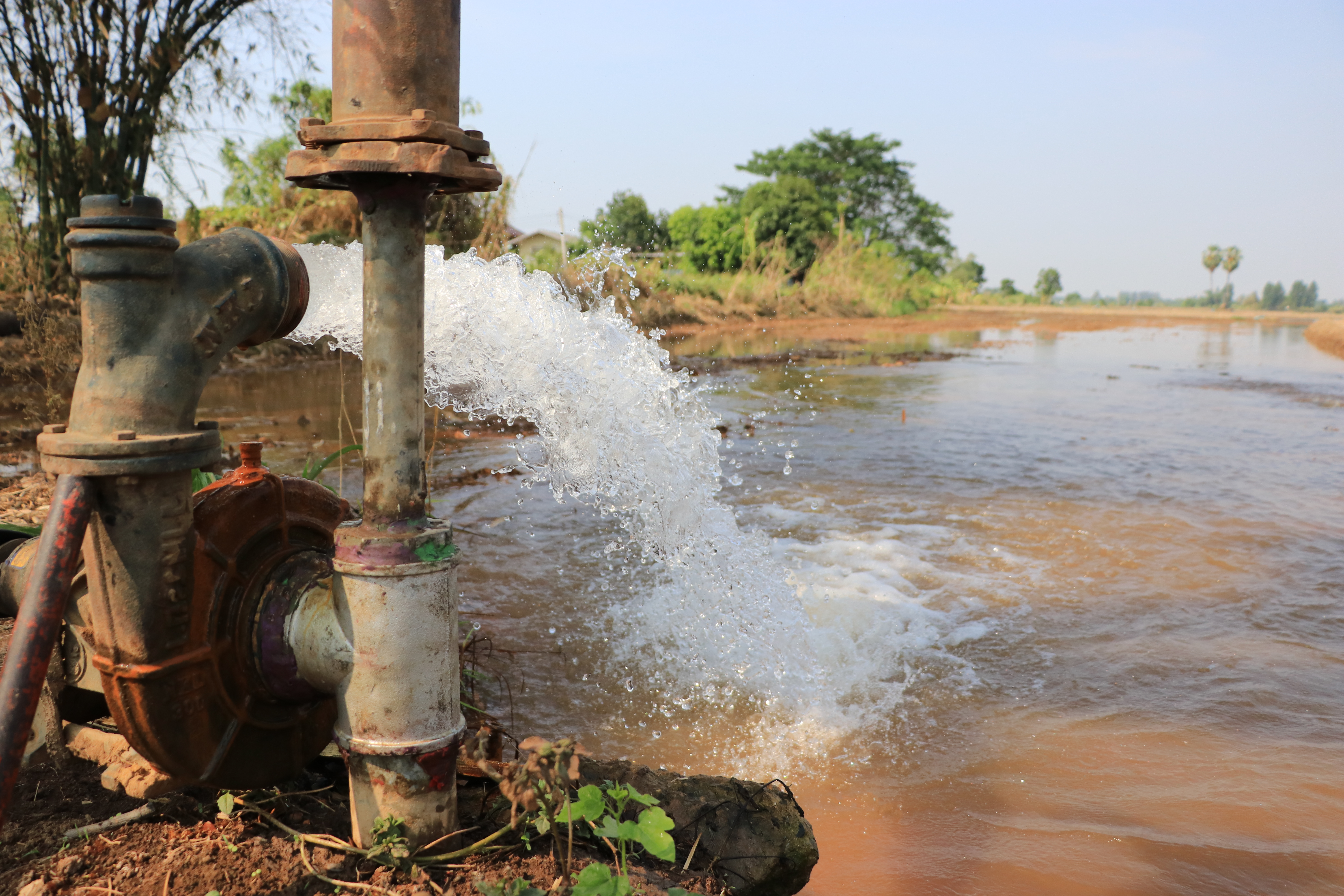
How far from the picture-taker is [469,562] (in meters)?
4.30

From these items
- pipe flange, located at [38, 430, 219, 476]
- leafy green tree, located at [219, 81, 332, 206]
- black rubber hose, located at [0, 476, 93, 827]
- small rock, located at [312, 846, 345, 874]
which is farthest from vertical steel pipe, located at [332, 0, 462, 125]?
leafy green tree, located at [219, 81, 332, 206]

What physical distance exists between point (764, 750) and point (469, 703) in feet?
3.16

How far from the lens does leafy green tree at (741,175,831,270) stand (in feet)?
126

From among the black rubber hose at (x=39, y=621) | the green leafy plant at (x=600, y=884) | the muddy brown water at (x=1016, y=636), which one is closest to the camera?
the black rubber hose at (x=39, y=621)

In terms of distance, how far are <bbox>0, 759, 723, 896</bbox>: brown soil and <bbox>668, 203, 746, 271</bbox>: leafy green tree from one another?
110ft

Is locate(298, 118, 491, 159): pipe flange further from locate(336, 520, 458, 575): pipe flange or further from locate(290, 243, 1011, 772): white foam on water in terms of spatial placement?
locate(290, 243, 1011, 772): white foam on water

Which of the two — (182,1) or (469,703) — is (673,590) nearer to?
(469,703)

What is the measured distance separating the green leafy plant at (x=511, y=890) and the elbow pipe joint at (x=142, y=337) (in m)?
0.84

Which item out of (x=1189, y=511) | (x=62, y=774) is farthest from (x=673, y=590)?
(x=1189, y=511)

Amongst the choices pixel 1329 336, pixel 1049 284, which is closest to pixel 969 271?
pixel 1049 284

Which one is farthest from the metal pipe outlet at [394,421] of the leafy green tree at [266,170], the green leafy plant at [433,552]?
the leafy green tree at [266,170]

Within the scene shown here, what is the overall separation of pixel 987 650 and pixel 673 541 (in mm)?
1505

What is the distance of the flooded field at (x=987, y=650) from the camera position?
2396 mm

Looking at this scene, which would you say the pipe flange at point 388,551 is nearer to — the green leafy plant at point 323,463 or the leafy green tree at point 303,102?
the green leafy plant at point 323,463
